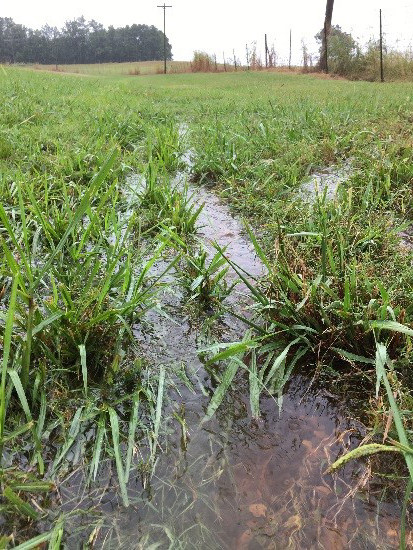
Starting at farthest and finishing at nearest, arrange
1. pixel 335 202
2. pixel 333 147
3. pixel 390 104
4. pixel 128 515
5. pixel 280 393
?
pixel 390 104 < pixel 333 147 < pixel 335 202 < pixel 280 393 < pixel 128 515

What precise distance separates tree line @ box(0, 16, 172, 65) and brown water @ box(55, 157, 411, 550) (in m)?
50.7

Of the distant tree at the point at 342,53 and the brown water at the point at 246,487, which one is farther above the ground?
the distant tree at the point at 342,53

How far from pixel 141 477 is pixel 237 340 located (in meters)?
0.71

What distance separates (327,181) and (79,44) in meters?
57.1

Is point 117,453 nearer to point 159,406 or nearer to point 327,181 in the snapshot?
point 159,406

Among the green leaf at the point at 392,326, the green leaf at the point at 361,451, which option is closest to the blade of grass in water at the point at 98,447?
the green leaf at the point at 361,451

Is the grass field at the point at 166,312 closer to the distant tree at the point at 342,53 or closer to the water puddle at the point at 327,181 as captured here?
the water puddle at the point at 327,181

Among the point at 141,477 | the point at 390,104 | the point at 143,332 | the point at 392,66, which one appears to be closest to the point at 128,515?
the point at 141,477

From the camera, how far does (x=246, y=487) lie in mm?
1230

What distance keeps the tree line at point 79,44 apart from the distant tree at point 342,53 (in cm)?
3405

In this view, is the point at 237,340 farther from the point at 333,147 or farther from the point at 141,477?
the point at 333,147

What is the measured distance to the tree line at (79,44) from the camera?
4878cm

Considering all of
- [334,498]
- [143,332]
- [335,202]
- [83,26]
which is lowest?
[334,498]

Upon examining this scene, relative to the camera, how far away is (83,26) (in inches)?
2341
